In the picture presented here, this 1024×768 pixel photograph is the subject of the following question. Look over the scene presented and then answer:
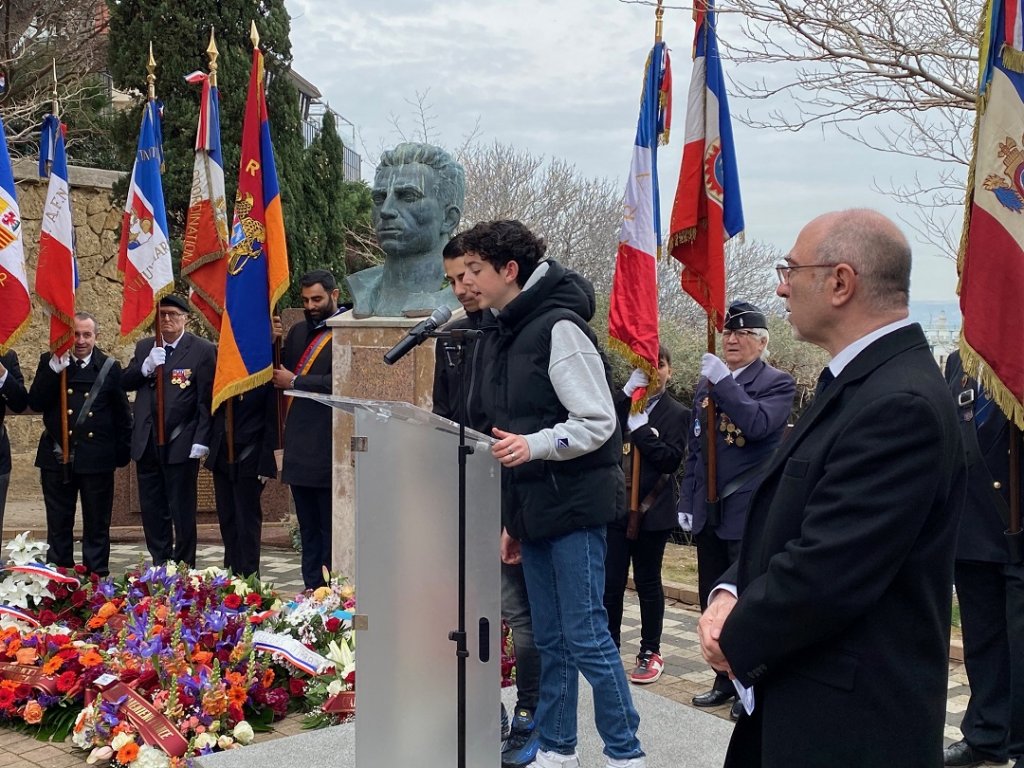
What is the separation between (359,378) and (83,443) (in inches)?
91.5

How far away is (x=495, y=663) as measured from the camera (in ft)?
11.2

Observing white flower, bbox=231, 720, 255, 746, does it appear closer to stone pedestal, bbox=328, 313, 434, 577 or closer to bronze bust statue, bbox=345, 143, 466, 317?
stone pedestal, bbox=328, 313, 434, 577

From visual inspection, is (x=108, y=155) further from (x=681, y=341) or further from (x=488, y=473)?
(x=488, y=473)

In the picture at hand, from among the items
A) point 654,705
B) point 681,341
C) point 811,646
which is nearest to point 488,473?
point 811,646

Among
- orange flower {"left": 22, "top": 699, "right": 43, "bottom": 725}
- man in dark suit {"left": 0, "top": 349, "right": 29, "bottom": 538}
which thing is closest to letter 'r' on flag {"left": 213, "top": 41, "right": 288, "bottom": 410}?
man in dark suit {"left": 0, "top": 349, "right": 29, "bottom": 538}

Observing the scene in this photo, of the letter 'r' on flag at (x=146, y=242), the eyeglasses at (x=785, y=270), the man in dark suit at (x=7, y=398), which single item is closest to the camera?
the eyeglasses at (x=785, y=270)

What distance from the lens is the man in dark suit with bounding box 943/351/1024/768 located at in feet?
13.8

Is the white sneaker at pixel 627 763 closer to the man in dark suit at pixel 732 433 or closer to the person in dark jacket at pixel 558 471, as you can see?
the person in dark jacket at pixel 558 471

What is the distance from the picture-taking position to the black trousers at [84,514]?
24.5 ft

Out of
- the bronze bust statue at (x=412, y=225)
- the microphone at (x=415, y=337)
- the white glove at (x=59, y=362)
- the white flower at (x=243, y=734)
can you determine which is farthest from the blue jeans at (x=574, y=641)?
the white glove at (x=59, y=362)

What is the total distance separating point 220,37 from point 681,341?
24.5 ft

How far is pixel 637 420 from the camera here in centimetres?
547

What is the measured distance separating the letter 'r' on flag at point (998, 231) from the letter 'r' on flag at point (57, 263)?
5.91 m

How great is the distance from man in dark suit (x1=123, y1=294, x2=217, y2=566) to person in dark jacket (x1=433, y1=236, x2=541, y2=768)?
359 cm
